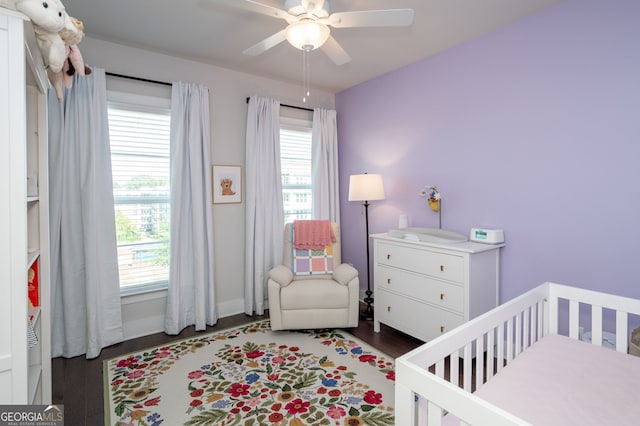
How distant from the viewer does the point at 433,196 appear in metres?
3.03

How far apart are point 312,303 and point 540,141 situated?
7.21 ft

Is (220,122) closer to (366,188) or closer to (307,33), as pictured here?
(366,188)

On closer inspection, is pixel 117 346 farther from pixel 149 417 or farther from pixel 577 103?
pixel 577 103

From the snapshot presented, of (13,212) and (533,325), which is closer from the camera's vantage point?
(13,212)

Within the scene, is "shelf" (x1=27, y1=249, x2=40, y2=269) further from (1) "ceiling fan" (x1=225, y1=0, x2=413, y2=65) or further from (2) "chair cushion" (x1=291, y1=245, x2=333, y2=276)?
(2) "chair cushion" (x1=291, y1=245, x2=333, y2=276)

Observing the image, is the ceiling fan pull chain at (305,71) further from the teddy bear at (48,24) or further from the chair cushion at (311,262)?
the teddy bear at (48,24)

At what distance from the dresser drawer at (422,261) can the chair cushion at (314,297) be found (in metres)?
0.48

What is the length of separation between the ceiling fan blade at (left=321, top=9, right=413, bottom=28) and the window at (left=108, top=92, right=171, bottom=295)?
1.99 m

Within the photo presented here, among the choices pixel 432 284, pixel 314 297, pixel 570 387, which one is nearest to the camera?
pixel 570 387

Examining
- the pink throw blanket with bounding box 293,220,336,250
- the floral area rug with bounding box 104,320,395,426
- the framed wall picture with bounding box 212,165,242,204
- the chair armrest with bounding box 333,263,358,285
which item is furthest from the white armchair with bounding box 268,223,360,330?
the framed wall picture with bounding box 212,165,242,204

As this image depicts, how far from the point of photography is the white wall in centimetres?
292

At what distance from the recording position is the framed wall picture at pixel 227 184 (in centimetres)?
335

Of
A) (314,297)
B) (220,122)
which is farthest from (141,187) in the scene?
(314,297)

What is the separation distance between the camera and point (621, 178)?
202 centimetres
